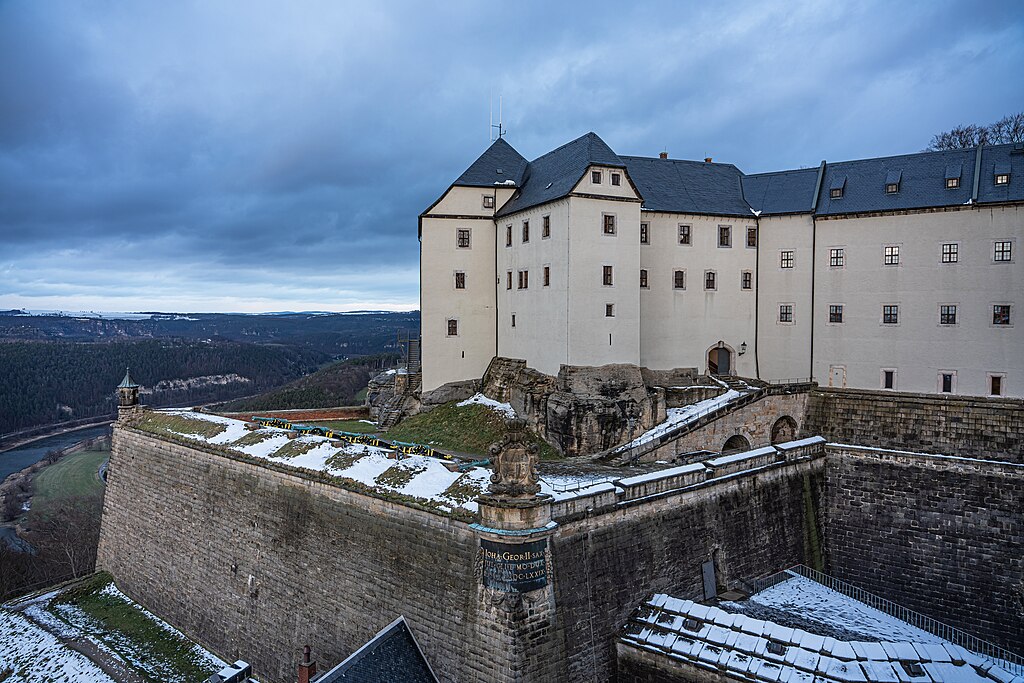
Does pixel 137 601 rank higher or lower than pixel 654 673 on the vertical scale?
lower

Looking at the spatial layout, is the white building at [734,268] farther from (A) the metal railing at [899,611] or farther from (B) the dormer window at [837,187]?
(A) the metal railing at [899,611]

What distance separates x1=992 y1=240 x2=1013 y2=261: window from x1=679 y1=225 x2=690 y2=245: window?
497 inches

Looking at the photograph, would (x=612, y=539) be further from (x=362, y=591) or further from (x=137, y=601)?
(x=137, y=601)

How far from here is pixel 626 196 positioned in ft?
97.8

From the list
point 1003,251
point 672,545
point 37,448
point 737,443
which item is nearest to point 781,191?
point 1003,251

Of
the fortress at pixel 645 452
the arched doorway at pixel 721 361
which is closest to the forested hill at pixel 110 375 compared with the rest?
the fortress at pixel 645 452

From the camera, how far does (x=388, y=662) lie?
1504 centimetres

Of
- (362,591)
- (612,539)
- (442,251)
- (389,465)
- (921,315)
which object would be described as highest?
(442,251)

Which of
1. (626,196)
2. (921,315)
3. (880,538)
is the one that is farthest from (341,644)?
(921,315)

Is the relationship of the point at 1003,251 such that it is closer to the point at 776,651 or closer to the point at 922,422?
the point at 922,422

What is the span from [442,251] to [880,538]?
2393 centimetres

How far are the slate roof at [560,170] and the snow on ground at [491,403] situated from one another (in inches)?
383

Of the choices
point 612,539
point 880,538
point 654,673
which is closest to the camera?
point 654,673

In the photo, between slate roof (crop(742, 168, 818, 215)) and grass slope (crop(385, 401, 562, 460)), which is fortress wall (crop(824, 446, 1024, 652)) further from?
slate roof (crop(742, 168, 818, 215))
